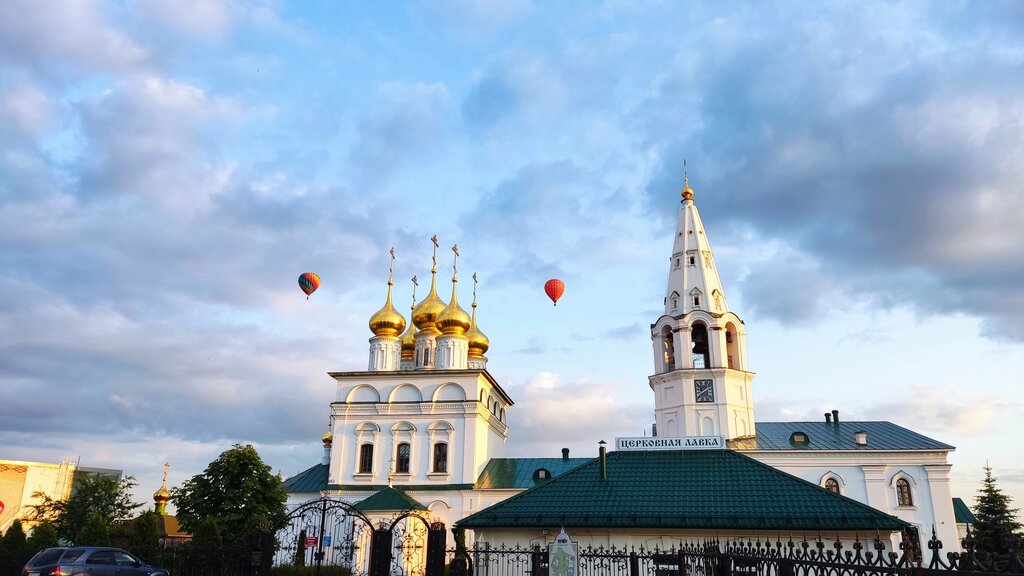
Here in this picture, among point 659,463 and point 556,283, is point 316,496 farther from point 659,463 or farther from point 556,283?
point 659,463

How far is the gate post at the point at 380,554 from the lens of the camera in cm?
1554

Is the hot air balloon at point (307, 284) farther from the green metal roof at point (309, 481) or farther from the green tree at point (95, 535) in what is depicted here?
the green tree at point (95, 535)

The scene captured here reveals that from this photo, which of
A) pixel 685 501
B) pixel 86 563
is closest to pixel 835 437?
pixel 685 501

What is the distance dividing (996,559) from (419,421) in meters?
34.2

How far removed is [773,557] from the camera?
9250 millimetres

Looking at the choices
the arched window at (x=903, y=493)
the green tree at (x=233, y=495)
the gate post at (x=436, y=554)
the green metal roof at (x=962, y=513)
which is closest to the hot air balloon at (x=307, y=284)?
the green tree at (x=233, y=495)

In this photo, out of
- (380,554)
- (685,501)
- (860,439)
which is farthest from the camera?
(860,439)

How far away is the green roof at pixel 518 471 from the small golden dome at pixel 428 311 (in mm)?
9093

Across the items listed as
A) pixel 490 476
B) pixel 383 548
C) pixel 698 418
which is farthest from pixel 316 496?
pixel 383 548

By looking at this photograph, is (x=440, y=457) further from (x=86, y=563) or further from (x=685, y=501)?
(x=86, y=563)

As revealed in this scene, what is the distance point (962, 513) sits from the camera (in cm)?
4541

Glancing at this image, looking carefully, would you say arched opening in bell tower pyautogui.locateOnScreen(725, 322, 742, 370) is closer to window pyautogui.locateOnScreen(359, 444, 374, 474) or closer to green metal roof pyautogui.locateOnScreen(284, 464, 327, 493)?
window pyautogui.locateOnScreen(359, 444, 374, 474)

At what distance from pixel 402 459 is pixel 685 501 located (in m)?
20.1

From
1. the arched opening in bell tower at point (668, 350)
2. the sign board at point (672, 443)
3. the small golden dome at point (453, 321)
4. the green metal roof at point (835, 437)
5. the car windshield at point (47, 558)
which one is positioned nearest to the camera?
the car windshield at point (47, 558)
